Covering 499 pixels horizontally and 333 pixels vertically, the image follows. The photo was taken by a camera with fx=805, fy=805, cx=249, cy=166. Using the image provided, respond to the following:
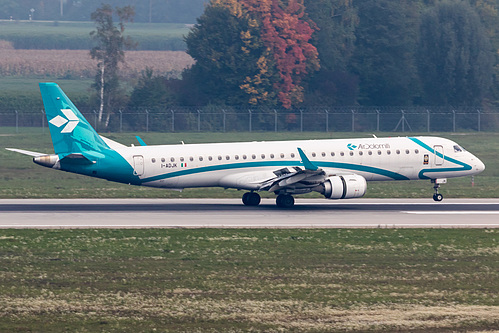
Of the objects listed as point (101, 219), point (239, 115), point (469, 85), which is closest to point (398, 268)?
point (101, 219)

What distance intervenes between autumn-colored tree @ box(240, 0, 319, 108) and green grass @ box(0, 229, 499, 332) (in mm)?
59024

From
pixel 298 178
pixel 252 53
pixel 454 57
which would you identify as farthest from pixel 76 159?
pixel 454 57

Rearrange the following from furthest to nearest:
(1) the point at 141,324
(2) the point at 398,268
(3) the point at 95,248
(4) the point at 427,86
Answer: (4) the point at 427,86 → (3) the point at 95,248 → (2) the point at 398,268 → (1) the point at 141,324

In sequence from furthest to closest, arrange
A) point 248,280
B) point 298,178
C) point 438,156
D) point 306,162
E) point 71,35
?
point 71,35 → point 438,156 → point 298,178 → point 306,162 → point 248,280

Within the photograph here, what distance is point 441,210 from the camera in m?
40.0

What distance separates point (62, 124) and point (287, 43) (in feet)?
180

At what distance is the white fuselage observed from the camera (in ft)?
133

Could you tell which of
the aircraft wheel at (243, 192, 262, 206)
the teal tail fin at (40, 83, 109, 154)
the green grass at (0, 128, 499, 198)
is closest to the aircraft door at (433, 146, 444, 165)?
the green grass at (0, 128, 499, 198)

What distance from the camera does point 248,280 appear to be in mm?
22594

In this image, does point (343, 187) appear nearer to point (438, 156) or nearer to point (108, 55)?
point (438, 156)

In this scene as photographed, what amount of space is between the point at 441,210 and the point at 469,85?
2257 inches

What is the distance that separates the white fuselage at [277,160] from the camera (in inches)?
A: 1591

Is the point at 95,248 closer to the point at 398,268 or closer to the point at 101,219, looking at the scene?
the point at 101,219

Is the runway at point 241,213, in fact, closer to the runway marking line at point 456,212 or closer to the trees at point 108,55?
the runway marking line at point 456,212
